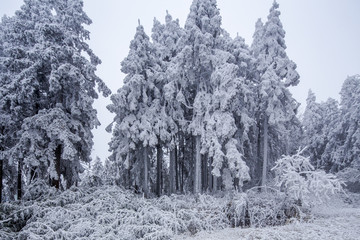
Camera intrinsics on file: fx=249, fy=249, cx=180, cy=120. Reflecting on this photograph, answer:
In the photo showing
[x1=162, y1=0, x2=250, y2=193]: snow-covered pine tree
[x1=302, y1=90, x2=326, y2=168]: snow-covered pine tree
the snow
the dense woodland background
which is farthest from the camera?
[x1=302, y1=90, x2=326, y2=168]: snow-covered pine tree

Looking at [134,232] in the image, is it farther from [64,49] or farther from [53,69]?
[64,49]

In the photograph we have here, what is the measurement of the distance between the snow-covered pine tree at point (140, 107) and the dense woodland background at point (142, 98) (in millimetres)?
77

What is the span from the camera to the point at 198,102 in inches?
643

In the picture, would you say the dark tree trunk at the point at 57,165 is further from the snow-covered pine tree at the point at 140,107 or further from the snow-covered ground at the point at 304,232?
the snow-covered ground at the point at 304,232

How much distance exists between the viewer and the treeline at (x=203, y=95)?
1560 cm

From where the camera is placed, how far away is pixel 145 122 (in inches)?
684

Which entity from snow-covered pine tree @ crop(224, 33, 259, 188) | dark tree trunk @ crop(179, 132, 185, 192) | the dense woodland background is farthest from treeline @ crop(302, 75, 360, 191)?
dark tree trunk @ crop(179, 132, 185, 192)

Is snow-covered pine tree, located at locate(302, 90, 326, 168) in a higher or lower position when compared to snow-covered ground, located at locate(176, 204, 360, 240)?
higher

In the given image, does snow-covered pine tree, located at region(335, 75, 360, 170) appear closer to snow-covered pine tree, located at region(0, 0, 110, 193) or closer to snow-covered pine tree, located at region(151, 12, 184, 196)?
snow-covered pine tree, located at region(151, 12, 184, 196)

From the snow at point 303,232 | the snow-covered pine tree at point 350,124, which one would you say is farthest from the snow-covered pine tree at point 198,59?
the snow-covered pine tree at point 350,124

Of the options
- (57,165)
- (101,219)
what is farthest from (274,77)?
(57,165)

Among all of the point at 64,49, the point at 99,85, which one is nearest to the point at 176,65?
the point at 99,85

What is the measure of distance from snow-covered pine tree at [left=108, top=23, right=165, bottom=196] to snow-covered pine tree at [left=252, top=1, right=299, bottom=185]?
7.67 m

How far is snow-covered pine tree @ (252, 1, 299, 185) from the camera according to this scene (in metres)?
18.3
